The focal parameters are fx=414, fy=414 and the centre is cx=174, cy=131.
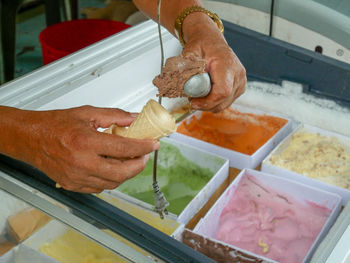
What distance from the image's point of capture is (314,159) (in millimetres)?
1643

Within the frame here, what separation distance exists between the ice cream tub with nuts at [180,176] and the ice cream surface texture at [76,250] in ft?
1.67

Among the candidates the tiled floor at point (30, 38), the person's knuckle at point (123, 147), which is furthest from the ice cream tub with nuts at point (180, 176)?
the tiled floor at point (30, 38)

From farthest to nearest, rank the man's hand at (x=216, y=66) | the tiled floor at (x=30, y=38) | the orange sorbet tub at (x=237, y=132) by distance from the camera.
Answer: the tiled floor at (x=30, y=38) < the orange sorbet tub at (x=237, y=132) < the man's hand at (x=216, y=66)

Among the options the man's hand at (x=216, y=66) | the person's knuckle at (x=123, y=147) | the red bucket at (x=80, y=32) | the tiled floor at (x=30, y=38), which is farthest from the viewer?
the tiled floor at (x=30, y=38)

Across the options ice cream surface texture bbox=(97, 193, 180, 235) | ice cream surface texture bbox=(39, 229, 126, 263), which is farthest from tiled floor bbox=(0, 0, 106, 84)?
ice cream surface texture bbox=(39, 229, 126, 263)

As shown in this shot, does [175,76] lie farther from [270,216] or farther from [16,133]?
[270,216]

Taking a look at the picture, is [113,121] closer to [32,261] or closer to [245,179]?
[32,261]

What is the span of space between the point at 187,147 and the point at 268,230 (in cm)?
46

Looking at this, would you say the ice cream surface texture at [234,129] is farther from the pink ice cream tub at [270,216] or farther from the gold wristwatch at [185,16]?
the gold wristwatch at [185,16]

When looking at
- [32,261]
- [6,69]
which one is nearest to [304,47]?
[32,261]

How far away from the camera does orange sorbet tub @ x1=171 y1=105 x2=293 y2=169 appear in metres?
1.67

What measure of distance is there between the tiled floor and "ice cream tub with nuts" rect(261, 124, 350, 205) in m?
2.91

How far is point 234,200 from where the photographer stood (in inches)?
61.6

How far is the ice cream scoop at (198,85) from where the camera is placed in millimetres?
1001
